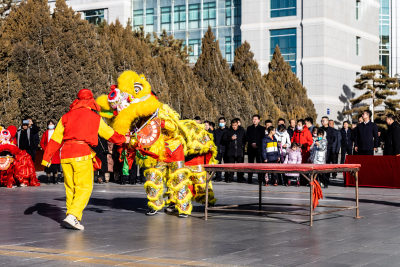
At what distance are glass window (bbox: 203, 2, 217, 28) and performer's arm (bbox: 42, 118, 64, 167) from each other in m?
51.7

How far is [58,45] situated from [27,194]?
14798 millimetres

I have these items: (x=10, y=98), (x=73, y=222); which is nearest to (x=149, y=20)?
(x=10, y=98)

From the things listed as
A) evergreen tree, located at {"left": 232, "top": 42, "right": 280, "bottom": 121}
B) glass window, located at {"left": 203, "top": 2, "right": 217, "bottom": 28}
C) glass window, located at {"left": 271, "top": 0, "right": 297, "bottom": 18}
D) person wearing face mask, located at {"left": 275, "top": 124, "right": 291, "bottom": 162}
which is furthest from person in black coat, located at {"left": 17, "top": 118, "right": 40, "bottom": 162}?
glass window, located at {"left": 203, "top": 2, "right": 217, "bottom": 28}

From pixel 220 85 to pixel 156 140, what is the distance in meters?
29.3

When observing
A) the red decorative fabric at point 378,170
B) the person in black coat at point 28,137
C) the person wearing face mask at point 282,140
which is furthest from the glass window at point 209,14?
the red decorative fabric at point 378,170

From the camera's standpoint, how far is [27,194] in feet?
55.3

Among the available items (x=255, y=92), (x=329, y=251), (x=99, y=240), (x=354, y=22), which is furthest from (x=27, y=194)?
(x=354, y=22)

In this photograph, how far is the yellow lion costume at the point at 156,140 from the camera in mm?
11242

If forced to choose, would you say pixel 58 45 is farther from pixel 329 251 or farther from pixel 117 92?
pixel 329 251

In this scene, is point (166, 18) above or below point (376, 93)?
above

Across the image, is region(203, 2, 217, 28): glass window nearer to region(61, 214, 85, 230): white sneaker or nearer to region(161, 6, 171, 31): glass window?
region(161, 6, 171, 31): glass window

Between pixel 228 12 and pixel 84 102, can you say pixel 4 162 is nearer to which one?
pixel 84 102

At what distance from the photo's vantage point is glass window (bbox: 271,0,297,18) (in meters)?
56.2

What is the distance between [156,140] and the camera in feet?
37.4
